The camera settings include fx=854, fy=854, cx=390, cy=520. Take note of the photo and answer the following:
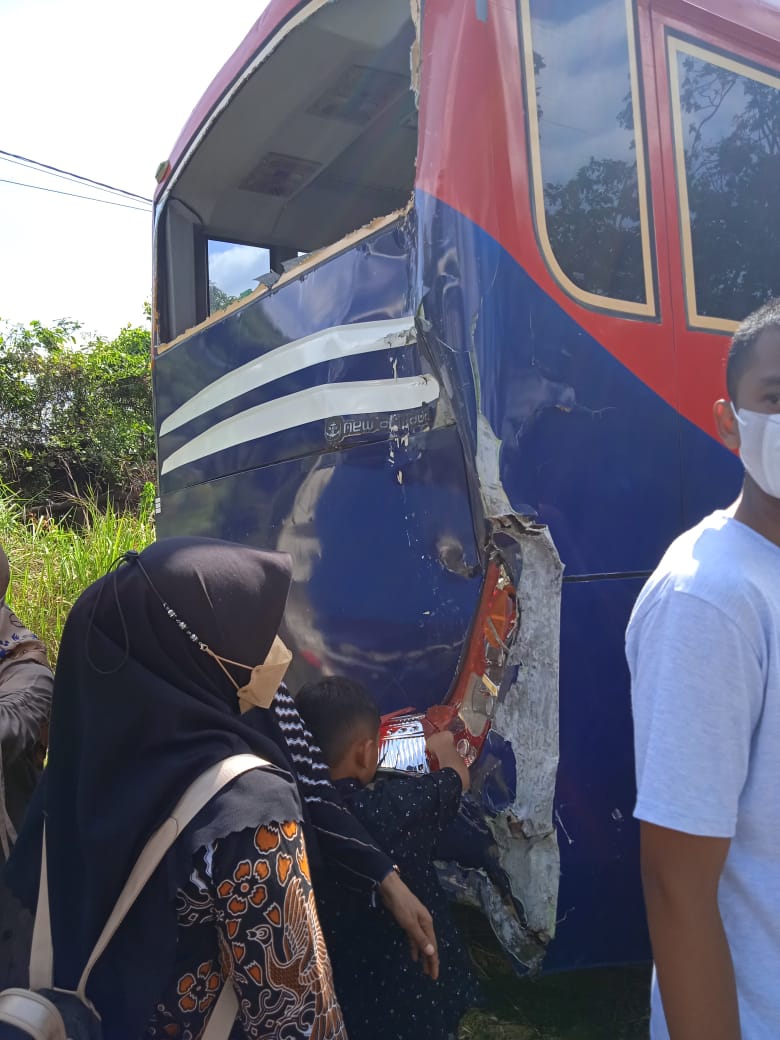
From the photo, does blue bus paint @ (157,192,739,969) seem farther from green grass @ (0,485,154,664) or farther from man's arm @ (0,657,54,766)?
green grass @ (0,485,154,664)

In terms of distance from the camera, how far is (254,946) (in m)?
1.29

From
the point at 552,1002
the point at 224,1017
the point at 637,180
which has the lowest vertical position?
the point at 552,1002

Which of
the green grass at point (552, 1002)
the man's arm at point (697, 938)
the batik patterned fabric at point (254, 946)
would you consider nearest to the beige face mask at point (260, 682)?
the batik patterned fabric at point (254, 946)

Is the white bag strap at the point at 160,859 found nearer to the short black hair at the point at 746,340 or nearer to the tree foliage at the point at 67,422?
the short black hair at the point at 746,340

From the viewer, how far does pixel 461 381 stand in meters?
2.06

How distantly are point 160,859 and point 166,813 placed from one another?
67mm

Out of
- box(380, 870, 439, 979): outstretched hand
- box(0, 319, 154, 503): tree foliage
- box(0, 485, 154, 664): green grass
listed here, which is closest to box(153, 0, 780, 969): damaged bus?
box(380, 870, 439, 979): outstretched hand

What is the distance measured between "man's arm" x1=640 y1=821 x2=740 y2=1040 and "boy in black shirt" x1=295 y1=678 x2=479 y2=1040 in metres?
0.70

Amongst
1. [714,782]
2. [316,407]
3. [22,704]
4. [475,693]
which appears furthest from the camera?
[316,407]

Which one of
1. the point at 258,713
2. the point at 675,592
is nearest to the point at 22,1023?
the point at 258,713

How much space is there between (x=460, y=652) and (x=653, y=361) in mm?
882

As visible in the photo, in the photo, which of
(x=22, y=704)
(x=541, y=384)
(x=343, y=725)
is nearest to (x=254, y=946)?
(x=343, y=725)

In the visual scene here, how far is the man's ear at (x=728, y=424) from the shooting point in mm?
1353

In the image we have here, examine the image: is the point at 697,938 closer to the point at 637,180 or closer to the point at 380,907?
the point at 380,907
